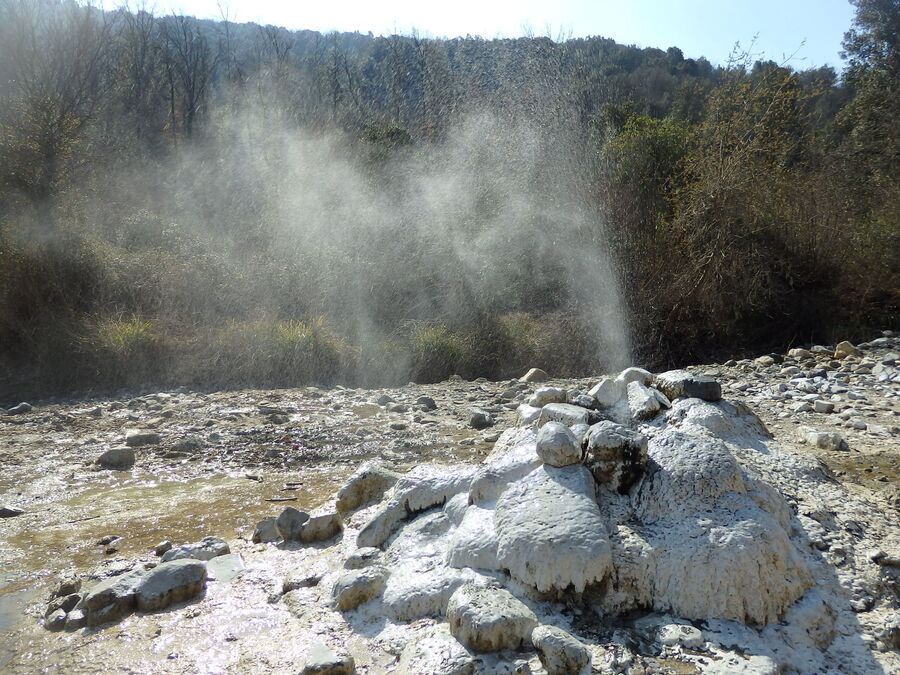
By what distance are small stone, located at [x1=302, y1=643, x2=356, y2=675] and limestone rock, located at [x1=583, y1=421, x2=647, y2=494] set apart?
41.5 inches

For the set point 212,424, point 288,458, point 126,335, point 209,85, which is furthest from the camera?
point 209,85

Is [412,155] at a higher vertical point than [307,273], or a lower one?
higher

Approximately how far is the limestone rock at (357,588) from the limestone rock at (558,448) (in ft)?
2.41

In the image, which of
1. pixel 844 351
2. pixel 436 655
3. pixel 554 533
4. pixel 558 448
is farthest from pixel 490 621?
pixel 844 351

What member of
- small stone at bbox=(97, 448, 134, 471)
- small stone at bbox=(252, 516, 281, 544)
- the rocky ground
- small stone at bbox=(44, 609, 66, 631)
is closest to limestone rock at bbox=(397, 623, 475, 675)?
the rocky ground

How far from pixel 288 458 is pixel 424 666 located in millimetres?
2793

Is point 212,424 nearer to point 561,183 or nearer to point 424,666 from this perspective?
point 424,666

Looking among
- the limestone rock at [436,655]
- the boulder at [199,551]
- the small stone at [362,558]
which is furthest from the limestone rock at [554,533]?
the boulder at [199,551]

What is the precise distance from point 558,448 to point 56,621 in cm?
192

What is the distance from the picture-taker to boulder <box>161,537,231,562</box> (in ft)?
9.66

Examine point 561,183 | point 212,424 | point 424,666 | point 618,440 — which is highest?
point 561,183

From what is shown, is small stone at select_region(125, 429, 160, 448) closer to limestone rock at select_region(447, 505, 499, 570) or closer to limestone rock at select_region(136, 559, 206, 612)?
limestone rock at select_region(136, 559, 206, 612)

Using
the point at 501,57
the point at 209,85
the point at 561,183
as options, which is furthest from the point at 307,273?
the point at 209,85

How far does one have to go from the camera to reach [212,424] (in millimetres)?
5359
